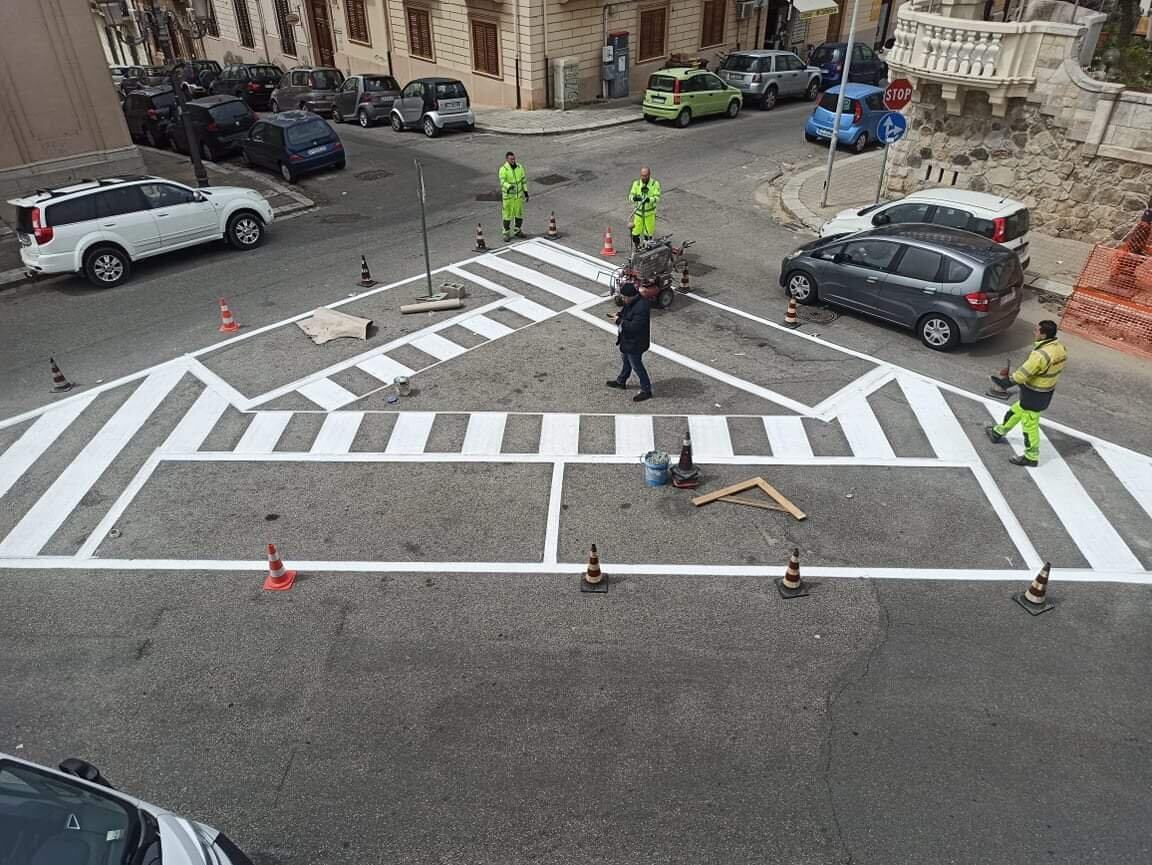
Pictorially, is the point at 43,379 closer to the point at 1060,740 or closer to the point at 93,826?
the point at 93,826

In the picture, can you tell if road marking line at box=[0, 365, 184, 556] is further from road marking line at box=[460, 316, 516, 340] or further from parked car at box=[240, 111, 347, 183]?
parked car at box=[240, 111, 347, 183]

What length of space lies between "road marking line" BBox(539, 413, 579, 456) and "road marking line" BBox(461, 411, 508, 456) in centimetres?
57

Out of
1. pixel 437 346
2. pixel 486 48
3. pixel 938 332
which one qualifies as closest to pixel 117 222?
pixel 437 346

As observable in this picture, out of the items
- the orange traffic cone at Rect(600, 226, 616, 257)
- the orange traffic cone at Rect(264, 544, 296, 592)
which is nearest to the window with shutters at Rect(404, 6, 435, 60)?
the orange traffic cone at Rect(600, 226, 616, 257)

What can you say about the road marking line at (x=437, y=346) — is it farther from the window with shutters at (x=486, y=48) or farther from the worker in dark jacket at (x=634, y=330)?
the window with shutters at (x=486, y=48)

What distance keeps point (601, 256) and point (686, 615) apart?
10.5 metres

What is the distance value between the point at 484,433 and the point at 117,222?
9.69 metres

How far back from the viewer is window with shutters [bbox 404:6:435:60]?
32.6 m

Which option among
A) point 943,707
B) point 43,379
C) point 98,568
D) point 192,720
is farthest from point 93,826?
point 43,379

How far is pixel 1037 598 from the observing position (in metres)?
7.88

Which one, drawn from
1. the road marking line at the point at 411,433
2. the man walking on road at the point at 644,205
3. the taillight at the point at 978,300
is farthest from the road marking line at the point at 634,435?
the man walking on road at the point at 644,205

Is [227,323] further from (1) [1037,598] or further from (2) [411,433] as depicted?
(1) [1037,598]

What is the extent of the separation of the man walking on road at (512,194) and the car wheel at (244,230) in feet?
17.8

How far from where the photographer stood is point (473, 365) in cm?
1266
